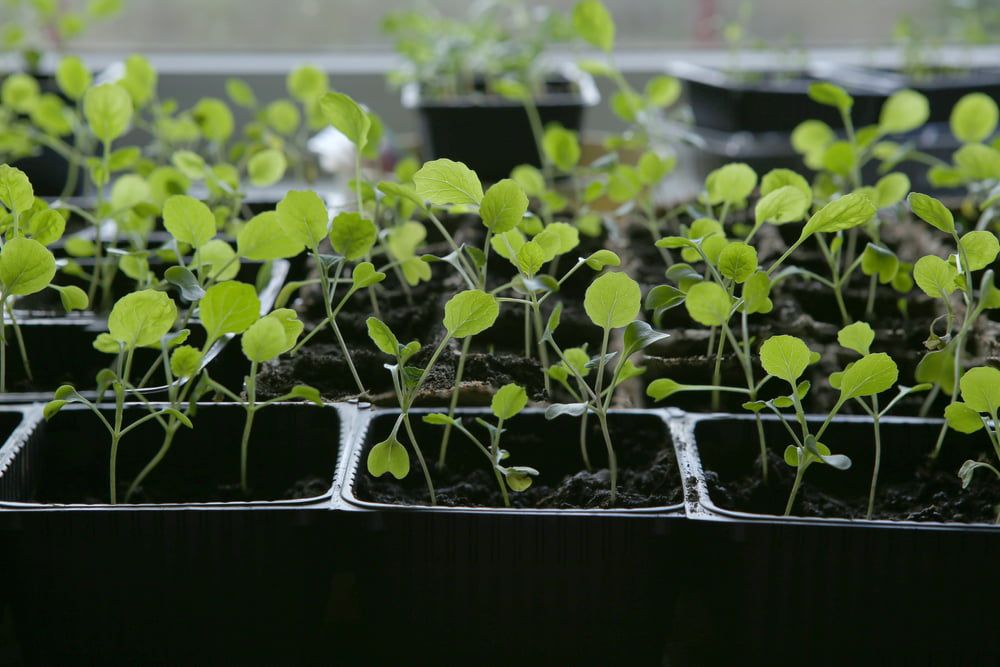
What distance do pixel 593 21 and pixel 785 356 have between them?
18.4 inches

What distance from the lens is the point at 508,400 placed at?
645 millimetres

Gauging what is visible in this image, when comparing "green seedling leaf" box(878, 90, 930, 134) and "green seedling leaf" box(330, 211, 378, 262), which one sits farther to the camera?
"green seedling leaf" box(878, 90, 930, 134)

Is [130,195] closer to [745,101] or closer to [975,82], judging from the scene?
[745,101]

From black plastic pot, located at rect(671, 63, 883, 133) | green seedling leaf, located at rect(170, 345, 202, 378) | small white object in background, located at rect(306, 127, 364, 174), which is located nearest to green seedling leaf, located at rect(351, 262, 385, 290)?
green seedling leaf, located at rect(170, 345, 202, 378)

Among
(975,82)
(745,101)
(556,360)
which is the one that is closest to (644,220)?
(556,360)

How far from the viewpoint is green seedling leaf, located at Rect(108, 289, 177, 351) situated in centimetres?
61

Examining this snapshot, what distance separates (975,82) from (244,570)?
5.23ft

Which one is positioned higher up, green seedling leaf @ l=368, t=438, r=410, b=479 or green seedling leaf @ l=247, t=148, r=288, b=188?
green seedling leaf @ l=247, t=148, r=288, b=188

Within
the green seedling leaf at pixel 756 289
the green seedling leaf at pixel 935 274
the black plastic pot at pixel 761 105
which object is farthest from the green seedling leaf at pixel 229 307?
the black plastic pot at pixel 761 105

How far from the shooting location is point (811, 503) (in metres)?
0.70

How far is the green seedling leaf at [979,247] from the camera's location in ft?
2.05

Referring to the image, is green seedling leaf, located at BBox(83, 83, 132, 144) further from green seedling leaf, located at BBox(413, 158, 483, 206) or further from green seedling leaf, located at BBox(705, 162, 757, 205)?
green seedling leaf, located at BBox(705, 162, 757, 205)

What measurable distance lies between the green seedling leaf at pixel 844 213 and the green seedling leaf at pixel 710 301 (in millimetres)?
66

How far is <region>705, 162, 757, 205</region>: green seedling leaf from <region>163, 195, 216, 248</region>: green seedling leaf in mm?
425
